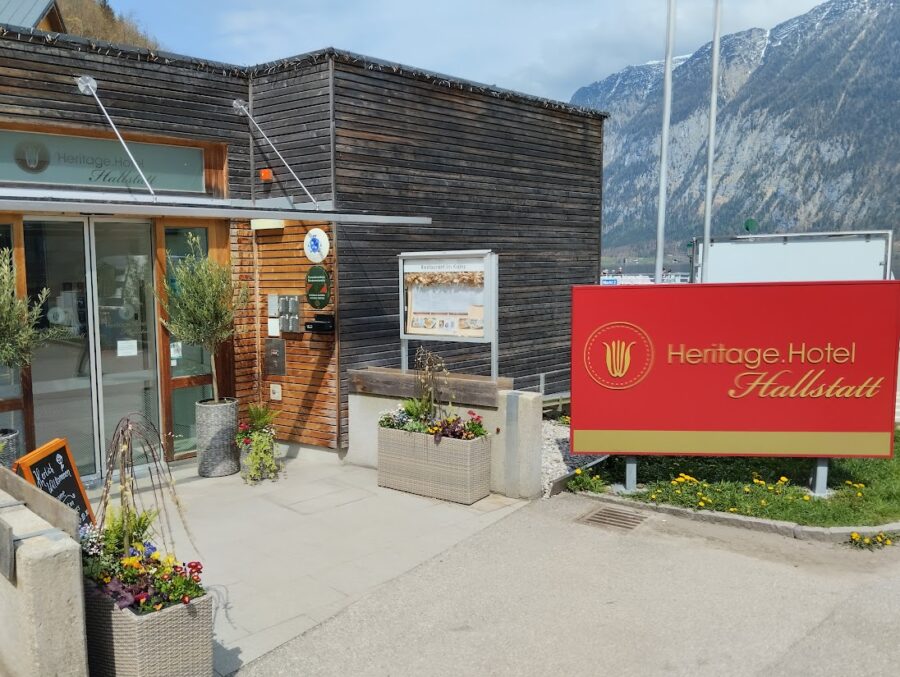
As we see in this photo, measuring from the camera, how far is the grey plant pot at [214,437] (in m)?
8.31

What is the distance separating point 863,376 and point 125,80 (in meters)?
8.10

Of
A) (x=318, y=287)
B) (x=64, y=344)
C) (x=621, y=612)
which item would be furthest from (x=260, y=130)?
(x=621, y=612)

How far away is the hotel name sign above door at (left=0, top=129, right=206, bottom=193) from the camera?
25.0 ft

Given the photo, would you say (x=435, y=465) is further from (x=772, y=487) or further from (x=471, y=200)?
(x=471, y=200)

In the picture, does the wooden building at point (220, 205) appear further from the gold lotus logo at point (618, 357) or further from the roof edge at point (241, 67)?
the gold lotus logo at point (618, 357)

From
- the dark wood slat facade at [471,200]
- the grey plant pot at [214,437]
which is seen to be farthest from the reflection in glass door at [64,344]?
the dark wood slat facade at [471,200]

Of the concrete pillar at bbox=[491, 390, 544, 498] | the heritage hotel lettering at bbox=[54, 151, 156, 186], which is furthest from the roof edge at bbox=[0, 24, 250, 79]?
the concrete pillar at bbox=[491, 390, 544, 498]

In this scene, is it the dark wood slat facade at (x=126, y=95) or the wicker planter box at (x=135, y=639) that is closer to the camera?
the wicker planter box at (x=135, y=639)

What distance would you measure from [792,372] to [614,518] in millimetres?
2220

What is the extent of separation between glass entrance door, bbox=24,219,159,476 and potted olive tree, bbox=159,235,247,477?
41cm

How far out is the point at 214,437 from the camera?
8344 mm

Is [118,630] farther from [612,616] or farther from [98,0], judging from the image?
[98,0]

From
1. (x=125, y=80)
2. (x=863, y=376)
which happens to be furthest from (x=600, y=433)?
(x=125, y=80)

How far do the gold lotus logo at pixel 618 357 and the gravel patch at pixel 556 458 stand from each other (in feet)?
4.37
